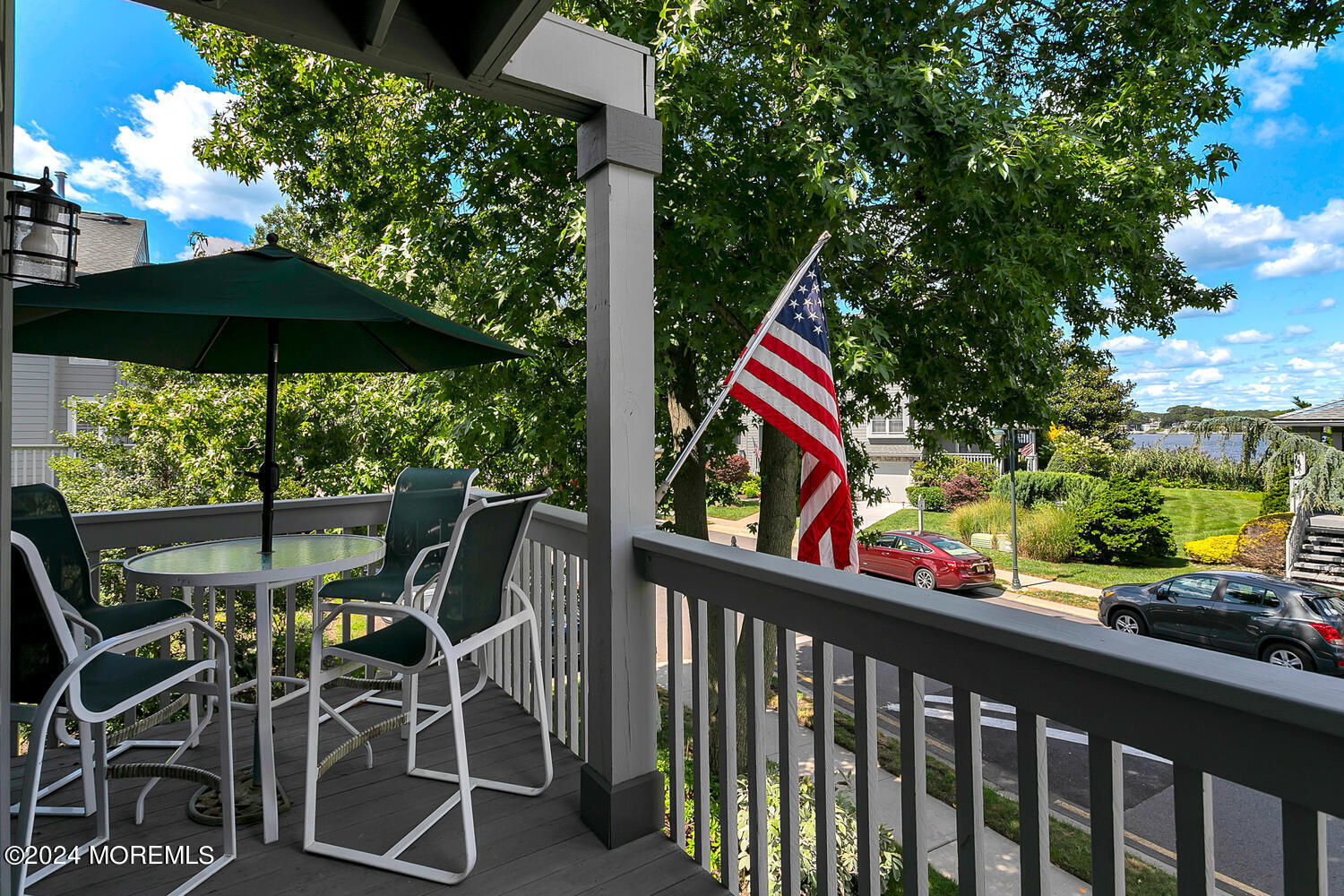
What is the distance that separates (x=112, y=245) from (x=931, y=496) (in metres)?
19.9

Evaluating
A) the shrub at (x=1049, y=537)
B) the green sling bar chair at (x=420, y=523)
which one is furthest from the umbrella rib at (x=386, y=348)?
the shrub at (x=1049, y=537)

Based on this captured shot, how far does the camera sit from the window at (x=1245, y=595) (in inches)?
350

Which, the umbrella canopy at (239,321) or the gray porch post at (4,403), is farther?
the umbrella canopy at (239,321)

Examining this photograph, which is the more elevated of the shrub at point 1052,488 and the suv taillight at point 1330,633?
the shrub at point 1052,488

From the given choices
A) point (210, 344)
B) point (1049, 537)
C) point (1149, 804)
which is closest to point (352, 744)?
point (210, 344)

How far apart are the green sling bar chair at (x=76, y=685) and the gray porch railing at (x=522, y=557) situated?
3.61ft

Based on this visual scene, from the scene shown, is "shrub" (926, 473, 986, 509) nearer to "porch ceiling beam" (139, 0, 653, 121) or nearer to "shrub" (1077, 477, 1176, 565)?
"shrub" (1077, 477, 1176, 565)

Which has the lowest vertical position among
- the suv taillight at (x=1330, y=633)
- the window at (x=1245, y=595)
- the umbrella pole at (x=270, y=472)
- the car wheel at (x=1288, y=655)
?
the car wheel at (x=1288, y=655)

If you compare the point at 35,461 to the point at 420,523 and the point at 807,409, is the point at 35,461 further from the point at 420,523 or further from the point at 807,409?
the point at 807,409

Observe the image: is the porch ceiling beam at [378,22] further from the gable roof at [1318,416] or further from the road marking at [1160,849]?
the gable roof at [1318,416]

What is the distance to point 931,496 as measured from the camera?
68.0ft

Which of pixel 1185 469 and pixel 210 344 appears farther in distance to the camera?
pixel 1185 469

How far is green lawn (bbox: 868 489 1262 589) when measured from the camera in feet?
48.2

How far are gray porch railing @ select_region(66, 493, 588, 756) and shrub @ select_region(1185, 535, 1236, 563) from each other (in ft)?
56.5
